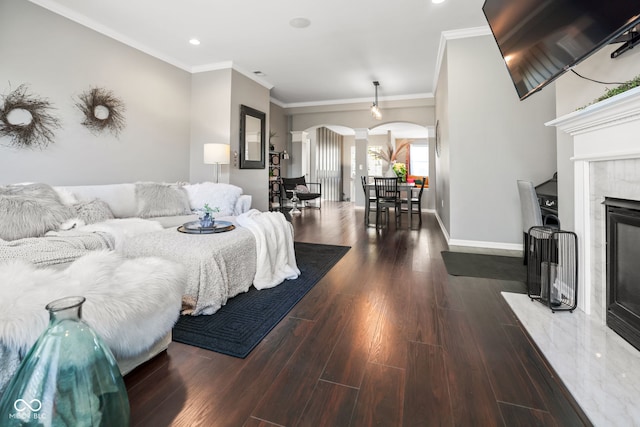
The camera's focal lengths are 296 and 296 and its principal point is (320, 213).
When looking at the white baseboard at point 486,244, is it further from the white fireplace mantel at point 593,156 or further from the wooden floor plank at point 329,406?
the wooden floor plank at point 329,406

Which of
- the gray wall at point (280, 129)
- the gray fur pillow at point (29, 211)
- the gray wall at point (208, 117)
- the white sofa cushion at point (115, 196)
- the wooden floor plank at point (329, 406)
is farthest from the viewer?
the gray wall at point (280, 129)

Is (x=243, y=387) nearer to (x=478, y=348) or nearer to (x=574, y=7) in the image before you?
(x=478, y=348)

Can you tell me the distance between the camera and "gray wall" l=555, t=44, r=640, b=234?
1.55m

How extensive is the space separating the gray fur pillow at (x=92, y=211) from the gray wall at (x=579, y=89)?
3.92 m

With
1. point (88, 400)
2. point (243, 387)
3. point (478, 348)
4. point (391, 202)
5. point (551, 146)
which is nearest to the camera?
point (88, 400)

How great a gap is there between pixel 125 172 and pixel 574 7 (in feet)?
15.3

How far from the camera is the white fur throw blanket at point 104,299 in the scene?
98cm

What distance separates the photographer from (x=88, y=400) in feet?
2.74

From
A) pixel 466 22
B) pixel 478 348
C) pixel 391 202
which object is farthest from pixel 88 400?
pixel 391 202

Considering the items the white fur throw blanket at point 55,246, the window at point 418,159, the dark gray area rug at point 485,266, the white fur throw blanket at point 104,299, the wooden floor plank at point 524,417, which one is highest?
the window at point 418,159

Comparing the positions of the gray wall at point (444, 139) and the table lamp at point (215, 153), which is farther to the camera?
the table lamp at point (215, 153)

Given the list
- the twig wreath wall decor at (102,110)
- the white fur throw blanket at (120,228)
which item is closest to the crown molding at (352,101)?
the twig wreath wall decor at (102,110)

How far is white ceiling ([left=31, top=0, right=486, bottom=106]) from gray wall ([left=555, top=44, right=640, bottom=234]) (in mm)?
1773

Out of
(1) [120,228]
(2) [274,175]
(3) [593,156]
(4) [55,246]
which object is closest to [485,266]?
(3) [593,156]
